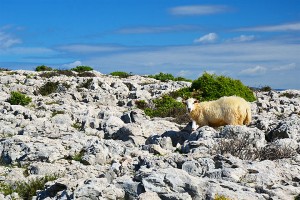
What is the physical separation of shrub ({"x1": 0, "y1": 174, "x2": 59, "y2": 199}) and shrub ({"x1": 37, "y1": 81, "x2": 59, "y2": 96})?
20.0 m

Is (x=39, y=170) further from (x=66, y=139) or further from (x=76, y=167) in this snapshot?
(x=66, y=139)

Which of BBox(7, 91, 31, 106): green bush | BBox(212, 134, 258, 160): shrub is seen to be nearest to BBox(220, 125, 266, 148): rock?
BBox(212, 134, 258, 160): shrub

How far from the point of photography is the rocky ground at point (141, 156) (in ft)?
32.5

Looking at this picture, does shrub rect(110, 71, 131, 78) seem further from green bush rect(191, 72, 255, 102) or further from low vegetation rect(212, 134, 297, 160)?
low vegetation rect(212, 134, 297, 160)

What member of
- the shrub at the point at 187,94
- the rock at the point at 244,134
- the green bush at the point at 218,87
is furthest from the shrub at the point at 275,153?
the shrub at the point at 187,94

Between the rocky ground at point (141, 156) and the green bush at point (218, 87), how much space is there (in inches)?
145

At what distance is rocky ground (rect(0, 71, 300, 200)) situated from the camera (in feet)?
32.5

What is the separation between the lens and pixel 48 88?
1300 inches

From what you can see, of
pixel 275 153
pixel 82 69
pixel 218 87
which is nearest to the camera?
pixel 275 153

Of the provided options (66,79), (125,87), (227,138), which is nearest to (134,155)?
(227,138)

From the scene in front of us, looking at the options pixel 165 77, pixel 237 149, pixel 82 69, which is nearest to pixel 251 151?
pixel 237 149

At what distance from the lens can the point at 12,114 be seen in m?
22.0

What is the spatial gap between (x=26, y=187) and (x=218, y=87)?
747 inches

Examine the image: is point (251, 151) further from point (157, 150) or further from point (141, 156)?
point (141, 156)
